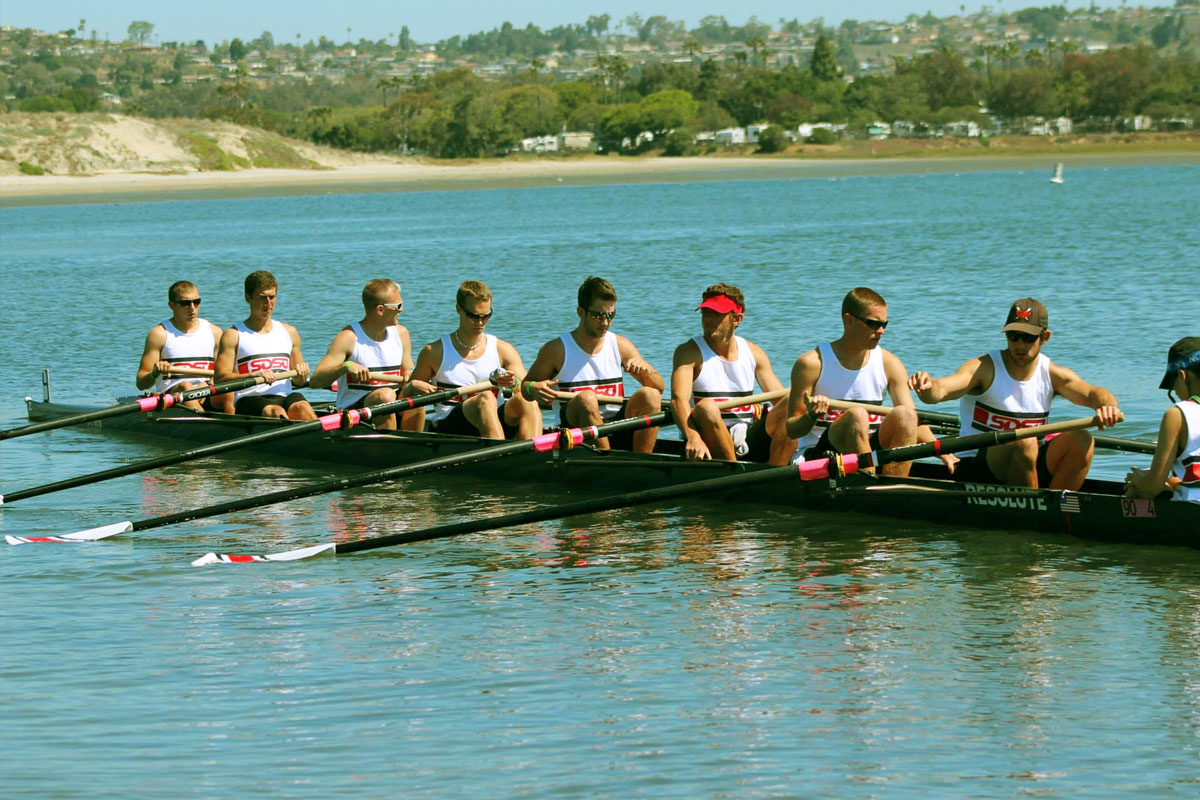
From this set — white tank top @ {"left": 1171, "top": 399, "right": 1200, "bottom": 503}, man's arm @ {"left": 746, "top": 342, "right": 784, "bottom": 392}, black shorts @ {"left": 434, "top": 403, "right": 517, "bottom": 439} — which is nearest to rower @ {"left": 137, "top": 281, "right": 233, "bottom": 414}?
black shorts @ {"left": 434, "top": 403, "right": 517, "bottom": 439}

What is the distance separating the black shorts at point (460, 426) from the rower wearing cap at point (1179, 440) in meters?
4.82

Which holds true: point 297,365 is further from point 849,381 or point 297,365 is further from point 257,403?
point 849,381

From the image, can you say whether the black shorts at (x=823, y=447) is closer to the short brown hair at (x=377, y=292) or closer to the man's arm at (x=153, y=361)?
the short brown hair at (x=377, y=292)

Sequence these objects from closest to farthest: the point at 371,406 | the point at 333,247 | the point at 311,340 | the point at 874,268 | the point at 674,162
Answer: the point at 371,406
the point at 311,340
the point at 874,268
the point at 333,247
the point at 674,162

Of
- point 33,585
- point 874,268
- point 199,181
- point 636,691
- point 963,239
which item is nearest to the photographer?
point 636,691

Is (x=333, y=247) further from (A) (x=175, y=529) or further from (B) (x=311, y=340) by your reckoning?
(A) (x=175, y=529)

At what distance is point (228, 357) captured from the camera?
1359cm

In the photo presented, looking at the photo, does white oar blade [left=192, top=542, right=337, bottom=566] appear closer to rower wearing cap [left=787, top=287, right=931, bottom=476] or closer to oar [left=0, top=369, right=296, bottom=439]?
rower wearing cap [left=787, top=287, right=931, bottom=476]

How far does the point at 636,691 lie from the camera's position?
23.8ft

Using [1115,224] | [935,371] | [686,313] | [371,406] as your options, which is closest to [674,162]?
[1115,224]

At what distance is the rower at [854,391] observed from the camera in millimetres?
9375

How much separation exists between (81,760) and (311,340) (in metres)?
18.7

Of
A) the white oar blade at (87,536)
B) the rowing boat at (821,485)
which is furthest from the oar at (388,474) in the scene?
the rowing boat at (821,485)

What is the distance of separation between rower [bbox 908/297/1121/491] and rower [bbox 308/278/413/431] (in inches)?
181
